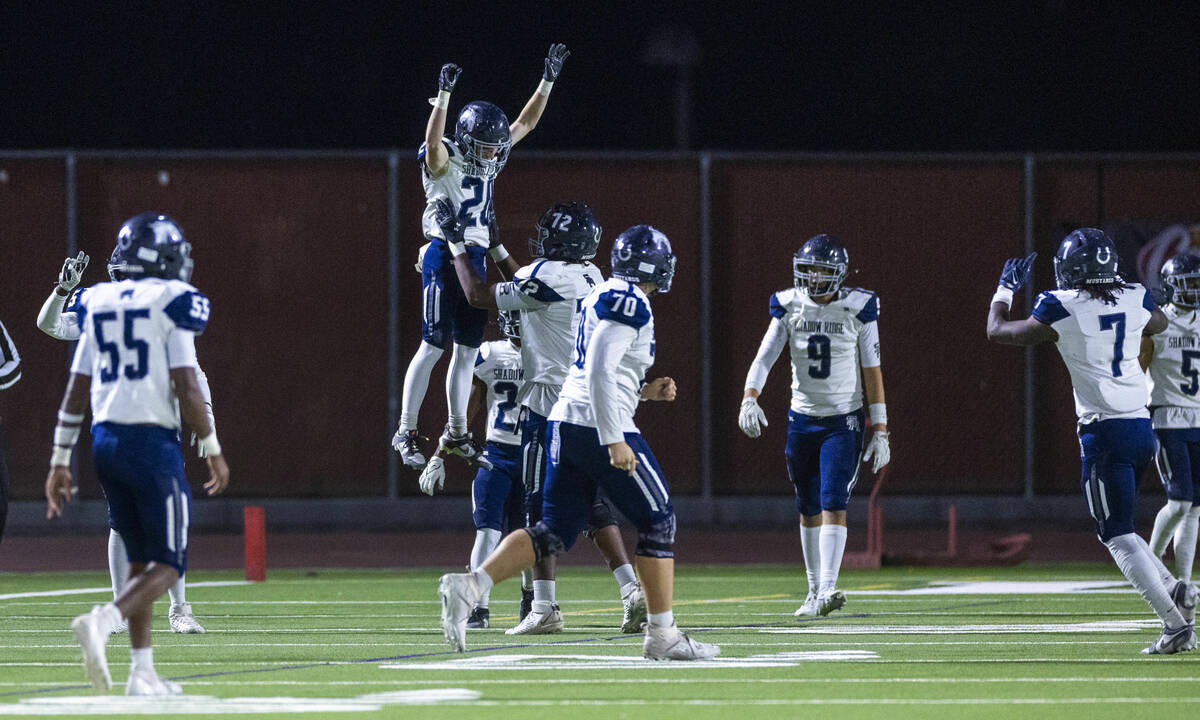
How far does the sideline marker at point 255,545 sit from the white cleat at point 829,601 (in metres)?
5.58

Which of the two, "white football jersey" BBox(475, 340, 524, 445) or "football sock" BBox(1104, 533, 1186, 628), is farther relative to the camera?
"white football jersey" BBox(475, 340, 524, 445)

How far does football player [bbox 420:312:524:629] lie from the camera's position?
1237 centimetres

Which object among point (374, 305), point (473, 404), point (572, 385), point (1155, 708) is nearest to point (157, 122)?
point (374, 305)

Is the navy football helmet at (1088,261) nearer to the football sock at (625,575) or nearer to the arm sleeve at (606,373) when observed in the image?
the arm sleeve at (606,373)

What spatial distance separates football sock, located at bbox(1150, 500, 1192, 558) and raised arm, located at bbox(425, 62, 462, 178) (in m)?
5.18

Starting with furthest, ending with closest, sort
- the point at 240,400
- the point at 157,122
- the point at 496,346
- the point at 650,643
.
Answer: the point at 157,122, the point at 240,400, the point at 496,346, the point at 650,643

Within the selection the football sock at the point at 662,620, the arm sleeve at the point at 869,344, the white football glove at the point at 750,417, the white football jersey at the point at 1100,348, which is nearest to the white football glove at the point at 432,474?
the white football glove at the point at 750,417

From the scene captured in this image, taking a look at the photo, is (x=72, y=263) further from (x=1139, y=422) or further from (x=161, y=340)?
(x=1139, y=422)

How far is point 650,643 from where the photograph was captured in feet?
32.3

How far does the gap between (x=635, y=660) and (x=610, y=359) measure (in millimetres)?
1524

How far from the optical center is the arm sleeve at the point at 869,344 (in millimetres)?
13211

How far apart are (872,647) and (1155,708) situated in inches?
104

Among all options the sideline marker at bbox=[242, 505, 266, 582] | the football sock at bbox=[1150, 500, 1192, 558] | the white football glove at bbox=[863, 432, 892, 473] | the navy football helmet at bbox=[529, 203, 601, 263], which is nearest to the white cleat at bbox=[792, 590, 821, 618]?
the white football glove at bbox=[863, 432, 892, 473]

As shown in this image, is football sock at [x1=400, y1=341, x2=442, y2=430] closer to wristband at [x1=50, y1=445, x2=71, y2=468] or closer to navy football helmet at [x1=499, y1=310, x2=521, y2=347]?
navy football helmet at [x1=499, y1=310, x2=521, y2=347]
